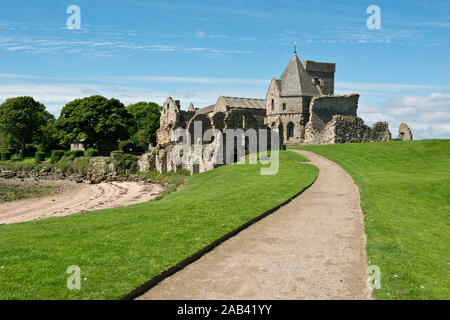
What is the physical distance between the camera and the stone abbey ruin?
44250 millimetres

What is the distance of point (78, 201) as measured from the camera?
109 feet

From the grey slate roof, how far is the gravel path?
28.8m

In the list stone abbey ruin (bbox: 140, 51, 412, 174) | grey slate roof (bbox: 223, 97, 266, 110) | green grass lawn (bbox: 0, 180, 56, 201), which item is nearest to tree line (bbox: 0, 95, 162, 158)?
stone abbey ruin (bbox: 140, 51, 412, 174)

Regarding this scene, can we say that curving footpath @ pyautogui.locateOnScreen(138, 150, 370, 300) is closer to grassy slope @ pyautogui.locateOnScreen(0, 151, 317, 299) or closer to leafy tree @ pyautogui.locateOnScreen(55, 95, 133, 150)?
grassy slope @ pyautogui.locateOnScreen(0, 151, 317, 299)

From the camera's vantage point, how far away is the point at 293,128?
206 feet

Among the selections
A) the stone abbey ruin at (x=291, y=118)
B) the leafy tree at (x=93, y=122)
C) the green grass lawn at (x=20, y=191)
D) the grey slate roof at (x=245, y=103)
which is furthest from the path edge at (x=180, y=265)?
the leafy tree at (x=93, y=122)

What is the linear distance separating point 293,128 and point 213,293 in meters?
57.0

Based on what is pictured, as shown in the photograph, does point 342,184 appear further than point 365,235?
Yes

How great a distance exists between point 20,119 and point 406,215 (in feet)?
265

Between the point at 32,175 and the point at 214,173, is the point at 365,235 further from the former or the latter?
the point at 32,175

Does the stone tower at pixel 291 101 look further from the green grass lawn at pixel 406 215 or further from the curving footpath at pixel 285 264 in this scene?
the curving footpath at pixel 285 264

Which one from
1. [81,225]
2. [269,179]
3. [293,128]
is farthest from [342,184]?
[293,128]

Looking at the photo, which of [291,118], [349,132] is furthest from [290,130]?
[349,132]

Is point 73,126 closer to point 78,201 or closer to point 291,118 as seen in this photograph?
point 78,201
